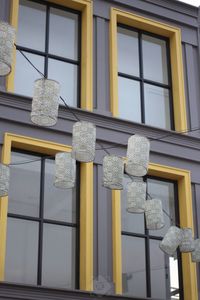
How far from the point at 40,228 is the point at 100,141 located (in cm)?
182

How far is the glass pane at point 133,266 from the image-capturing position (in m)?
10.5

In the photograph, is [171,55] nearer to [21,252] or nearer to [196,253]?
[196,253]

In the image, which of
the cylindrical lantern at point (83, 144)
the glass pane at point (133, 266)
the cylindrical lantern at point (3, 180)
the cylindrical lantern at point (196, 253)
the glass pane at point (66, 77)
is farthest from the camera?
the glass pane at point (66, 77)

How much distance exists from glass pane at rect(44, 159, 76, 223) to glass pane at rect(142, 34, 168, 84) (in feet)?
9.71

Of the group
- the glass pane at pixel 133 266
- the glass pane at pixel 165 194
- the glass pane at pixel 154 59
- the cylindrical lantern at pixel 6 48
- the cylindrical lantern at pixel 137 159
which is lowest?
the glass pane at pixel 133 266

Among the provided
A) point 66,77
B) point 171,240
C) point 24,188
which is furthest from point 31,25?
point 171,240

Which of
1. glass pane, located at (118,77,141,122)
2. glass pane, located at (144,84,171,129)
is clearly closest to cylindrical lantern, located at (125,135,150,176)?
glass pane, located at (118,77,141,122)

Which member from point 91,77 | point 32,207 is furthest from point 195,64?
point 32,207

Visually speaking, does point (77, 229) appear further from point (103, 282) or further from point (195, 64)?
point (195, 64)

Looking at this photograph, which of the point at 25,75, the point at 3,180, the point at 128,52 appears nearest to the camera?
the point at 3,180

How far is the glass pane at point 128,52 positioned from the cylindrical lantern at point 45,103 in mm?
4298

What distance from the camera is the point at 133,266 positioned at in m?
10.6

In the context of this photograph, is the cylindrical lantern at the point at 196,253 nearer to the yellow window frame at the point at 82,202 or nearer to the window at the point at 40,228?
the yellow window frame at the point at 82,202

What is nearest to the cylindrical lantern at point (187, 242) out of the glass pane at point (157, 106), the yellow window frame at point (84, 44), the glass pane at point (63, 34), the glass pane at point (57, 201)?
the glass pane at point (57, 201)
